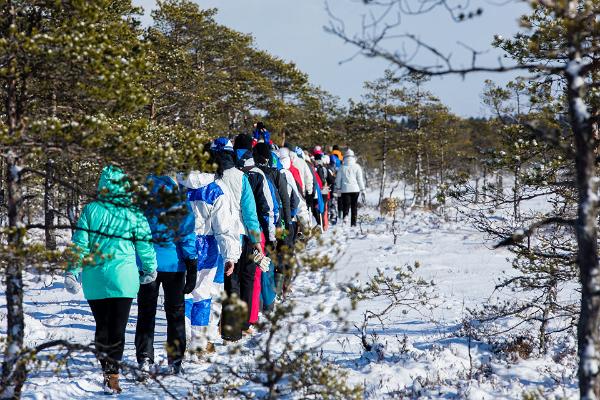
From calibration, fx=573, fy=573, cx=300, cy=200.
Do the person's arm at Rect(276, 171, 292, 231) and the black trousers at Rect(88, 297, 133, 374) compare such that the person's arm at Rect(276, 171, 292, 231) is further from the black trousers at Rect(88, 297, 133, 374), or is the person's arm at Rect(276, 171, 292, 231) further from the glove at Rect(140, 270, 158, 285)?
the black trousers at Rect(88, 297, 133, 374)

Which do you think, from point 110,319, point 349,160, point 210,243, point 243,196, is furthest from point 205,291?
point 349,160

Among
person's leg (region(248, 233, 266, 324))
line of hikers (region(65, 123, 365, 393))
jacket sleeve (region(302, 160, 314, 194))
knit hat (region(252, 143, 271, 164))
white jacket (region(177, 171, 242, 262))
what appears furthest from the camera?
jacket sleeve (region(302, 160, 314, 194))

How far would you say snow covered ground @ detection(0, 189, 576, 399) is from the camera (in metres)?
5.09

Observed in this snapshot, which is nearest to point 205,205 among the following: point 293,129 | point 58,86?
point 58,86

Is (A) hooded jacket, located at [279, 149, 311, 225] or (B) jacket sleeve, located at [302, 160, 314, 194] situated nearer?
(A) hooded jacket, located at [279, 149, 311, 225]

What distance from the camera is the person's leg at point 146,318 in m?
5.62

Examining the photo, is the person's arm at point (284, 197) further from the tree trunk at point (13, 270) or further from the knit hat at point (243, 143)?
the tree trunk at point (13, 270)

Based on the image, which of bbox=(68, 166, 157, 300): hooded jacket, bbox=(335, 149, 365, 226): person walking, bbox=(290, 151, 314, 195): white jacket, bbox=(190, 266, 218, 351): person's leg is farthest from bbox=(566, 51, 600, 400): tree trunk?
bbox=(335, 149, 365, 226): person walking

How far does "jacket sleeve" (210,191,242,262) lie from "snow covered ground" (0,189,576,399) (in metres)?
0.92

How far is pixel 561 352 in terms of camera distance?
605cm

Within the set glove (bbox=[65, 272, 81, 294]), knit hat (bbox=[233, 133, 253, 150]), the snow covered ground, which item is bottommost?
the snow covered ground

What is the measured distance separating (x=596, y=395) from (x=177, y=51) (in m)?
12.1

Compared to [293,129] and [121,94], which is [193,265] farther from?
[293,129]

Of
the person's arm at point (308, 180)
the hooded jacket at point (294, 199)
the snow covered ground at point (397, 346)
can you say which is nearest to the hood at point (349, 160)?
the person's arm at point (308, 180)
